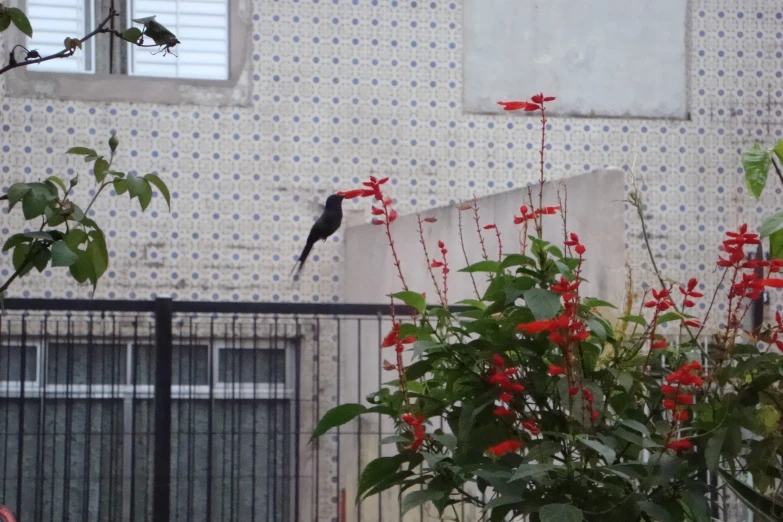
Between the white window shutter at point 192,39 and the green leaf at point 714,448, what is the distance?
5253mm

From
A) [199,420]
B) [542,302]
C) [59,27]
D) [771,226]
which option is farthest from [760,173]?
[59,27]

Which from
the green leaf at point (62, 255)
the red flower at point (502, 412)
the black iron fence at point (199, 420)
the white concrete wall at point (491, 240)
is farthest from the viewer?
the black iron fence at point (199, 420)

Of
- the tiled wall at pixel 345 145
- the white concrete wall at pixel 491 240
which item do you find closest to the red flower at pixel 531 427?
the white concrete wall at pixel 491 240

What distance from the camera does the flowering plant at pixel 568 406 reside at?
1.54 meters

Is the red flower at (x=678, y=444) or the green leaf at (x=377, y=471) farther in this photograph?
the green leaf at (x=377, y=471)

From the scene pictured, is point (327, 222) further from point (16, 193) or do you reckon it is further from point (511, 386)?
point (16, 193)

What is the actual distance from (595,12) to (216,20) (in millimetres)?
2293

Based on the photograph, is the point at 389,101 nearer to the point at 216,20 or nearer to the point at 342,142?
the point at 342,142

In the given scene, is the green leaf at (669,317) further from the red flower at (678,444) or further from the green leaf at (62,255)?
the green leaf at (62,255)

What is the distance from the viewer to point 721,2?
23.0 feet

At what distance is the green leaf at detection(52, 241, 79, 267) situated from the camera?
1.35 m

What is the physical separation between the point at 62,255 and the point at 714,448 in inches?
36.0

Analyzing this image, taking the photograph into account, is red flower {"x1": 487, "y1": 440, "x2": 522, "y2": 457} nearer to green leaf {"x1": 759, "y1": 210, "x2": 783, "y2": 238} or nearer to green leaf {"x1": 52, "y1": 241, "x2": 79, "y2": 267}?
green leaf {"x1": 759, "y1": 210, "x2": 783, "y2": 238}

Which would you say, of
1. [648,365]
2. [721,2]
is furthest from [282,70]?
[648,365]
